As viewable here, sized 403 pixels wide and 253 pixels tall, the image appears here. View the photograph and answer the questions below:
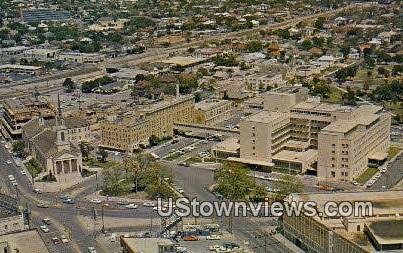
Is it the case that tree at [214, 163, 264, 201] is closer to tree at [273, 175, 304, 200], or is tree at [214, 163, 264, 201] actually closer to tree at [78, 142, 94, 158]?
tree at [273, 175, 304, 200]

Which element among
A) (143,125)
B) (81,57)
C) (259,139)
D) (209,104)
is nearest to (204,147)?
(143,125)

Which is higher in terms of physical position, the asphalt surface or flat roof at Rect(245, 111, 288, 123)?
flat roof at Rect(245, 111, 288, 123)

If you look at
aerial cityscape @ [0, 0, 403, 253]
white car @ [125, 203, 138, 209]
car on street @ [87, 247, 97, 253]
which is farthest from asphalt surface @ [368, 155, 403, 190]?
car on street @ [87, 247, 97, 253]

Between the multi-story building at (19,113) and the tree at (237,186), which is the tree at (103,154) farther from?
the tree at (237,186)

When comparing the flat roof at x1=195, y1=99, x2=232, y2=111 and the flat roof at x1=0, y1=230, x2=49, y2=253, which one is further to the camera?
the flat roof at x1=195, y1=99, x2=232, y2=111

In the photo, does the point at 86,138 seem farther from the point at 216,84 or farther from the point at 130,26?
the point at 130,26

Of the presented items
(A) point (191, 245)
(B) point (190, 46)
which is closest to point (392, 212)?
(A) point (191, 245)
